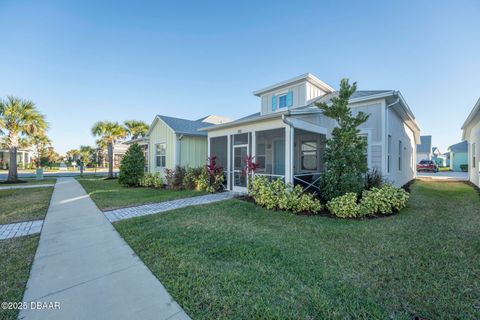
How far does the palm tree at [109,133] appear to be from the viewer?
1905cm

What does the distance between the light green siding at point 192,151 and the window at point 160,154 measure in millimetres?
1628

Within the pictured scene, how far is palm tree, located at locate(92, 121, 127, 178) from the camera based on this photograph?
1905 cm

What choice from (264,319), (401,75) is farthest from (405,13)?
(264,319)

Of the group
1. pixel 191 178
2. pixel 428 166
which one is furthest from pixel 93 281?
pixel 428 166

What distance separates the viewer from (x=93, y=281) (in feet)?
9.23

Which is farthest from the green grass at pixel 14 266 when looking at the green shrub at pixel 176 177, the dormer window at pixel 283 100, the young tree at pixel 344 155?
the dormer window at pixel 283 100

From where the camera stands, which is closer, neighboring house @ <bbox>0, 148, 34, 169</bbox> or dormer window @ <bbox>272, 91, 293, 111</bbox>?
dormer window @ <bbox>272, 91, 293, 111</bbox>

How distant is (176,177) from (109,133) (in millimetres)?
11692

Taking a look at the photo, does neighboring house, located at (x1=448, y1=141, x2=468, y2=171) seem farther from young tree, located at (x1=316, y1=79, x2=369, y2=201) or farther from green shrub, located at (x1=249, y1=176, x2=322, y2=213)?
green shrub, located at (x1=249, y1=176, x2=322, y2=213)

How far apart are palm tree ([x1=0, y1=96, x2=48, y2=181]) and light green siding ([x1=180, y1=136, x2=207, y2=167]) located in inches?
455

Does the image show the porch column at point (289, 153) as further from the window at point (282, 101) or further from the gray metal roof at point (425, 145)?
the gray metal roof at point (425, 145)

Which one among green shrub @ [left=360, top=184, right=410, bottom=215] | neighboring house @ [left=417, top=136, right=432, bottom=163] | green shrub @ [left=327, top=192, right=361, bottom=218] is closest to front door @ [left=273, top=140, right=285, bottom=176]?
green shrub @ [left=327, top=192, right=361, bottom=218]

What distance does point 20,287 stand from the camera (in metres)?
2.66

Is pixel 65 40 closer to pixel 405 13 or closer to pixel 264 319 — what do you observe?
pixel 264 319
